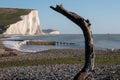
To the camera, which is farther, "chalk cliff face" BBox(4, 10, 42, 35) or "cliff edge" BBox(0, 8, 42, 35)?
"chalk cliff face" BBox(4, 10, 42, 35)

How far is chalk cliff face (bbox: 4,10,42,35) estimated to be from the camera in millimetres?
144125

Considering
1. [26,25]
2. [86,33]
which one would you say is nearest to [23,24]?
[26,25]

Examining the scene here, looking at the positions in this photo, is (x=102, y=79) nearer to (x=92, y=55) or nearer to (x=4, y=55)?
(x=92, y=55)

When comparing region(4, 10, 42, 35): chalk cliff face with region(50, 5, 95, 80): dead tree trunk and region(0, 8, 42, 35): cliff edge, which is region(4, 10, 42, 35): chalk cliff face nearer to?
region(0, 8, 42, 35): cliff edge

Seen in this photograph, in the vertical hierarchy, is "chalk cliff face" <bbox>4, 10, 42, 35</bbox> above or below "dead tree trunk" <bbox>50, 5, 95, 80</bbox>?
above

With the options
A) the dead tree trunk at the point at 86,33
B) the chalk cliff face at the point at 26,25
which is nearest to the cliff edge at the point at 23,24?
the chalk cliff face at the point at 26,25

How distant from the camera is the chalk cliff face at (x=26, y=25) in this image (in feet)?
473

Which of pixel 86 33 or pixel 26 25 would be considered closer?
pixel 86 33

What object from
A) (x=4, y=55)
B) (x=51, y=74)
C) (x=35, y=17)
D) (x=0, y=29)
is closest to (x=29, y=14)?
(x=35, y=17)

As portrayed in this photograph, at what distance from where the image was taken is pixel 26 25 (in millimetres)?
153000

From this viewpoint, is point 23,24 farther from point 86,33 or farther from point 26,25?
point 86,33

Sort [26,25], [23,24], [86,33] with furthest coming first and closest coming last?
[26,25]
[23,24]
[86,33]

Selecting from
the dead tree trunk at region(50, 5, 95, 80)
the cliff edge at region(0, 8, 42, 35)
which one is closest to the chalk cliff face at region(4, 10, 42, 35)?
the cliff edge at region(0, 8, 42, 35)

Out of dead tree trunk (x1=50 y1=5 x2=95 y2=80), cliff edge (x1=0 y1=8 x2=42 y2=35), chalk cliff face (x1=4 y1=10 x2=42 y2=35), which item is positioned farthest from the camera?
chalk cliff face (x1=4 y1=10 x2=42 y2=35)
